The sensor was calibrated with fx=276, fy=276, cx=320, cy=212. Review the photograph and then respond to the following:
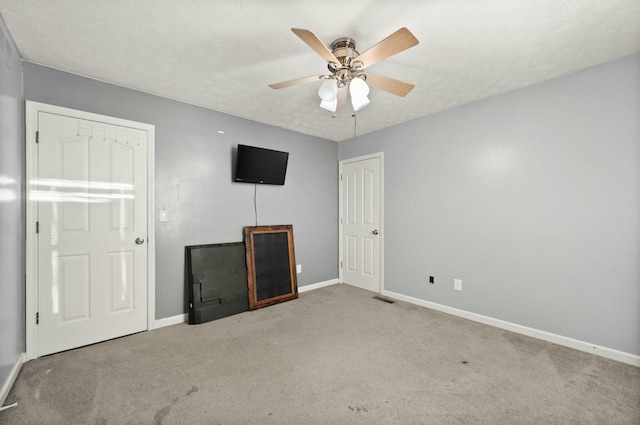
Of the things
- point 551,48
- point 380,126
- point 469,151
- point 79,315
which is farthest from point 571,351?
point 79,315

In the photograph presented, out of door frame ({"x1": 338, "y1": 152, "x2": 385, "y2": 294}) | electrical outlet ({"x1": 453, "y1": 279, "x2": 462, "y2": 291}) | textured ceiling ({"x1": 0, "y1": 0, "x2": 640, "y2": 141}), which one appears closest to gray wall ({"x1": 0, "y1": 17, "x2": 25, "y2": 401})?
textured ceiling ({"x1": 0, "y1": 0, "x2": 640, "y2": 141})

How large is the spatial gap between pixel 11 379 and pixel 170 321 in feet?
3.92

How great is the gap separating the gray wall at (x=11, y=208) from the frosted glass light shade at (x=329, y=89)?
2.14m

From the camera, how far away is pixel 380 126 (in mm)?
4008

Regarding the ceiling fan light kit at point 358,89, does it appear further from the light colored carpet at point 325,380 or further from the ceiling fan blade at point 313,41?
the light colored carpet at point 325,380

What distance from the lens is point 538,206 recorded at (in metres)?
2.69

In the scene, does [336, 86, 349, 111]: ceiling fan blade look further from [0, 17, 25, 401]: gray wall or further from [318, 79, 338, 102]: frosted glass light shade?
[0, 17, 25, 401]: gray wall

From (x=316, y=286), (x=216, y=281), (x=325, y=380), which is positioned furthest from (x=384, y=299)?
(x=216, y=281)

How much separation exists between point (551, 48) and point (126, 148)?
381 centimetres

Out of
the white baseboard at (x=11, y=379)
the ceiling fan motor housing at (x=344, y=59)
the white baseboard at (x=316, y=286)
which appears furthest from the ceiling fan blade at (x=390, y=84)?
the white baseboard at (x=11, y=379)

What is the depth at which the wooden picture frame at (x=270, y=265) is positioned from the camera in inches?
140

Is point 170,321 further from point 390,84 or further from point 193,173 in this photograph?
point 390,84

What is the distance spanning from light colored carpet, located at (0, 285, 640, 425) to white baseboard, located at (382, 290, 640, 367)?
3.5 inches

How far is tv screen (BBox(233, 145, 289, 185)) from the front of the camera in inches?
137
